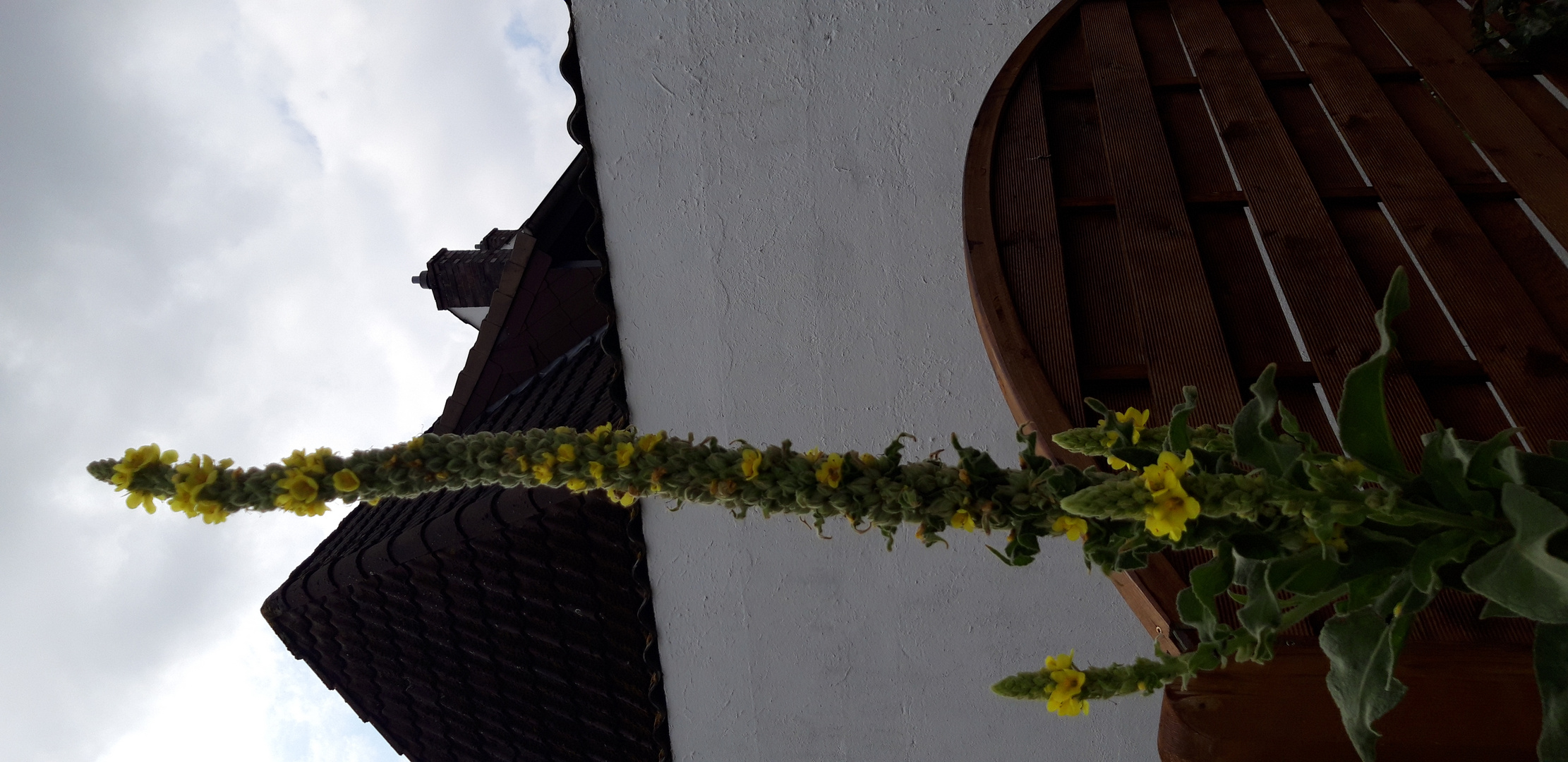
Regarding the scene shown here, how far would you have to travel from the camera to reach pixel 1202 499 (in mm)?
601

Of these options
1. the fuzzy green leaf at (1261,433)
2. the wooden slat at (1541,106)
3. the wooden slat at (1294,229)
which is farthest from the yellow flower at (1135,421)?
the wooden slat at (1541,106)

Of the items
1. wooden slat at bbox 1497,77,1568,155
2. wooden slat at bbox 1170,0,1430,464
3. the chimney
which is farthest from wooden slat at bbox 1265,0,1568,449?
the chimney

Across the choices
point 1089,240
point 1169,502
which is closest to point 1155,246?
point 1089,240

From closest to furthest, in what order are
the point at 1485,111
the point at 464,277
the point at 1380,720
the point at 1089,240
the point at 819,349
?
the point at 1380,720 < the point at 1089,240 < the point at 1485,111 < the point at 819,349 < the point at 464,277

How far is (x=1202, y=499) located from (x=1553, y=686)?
0.28 meters

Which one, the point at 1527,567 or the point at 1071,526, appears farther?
the point at 1071,526

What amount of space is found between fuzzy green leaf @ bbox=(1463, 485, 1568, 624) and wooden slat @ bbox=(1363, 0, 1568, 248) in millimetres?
1164

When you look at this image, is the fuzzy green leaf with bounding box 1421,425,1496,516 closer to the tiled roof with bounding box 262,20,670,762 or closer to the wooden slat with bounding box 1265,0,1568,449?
the wooden slat with bounding box 1265,0,1568,449

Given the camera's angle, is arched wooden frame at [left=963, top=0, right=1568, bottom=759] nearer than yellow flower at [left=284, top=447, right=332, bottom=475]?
No

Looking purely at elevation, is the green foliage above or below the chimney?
below

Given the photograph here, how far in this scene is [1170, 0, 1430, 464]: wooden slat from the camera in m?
1.23

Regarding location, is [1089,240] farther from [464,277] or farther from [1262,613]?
[464,277]

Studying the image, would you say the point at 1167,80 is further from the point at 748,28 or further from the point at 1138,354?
the point at 748,28

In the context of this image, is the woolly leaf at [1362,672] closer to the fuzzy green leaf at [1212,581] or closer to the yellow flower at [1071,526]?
the fuzzy green leaf at [1212,581]
